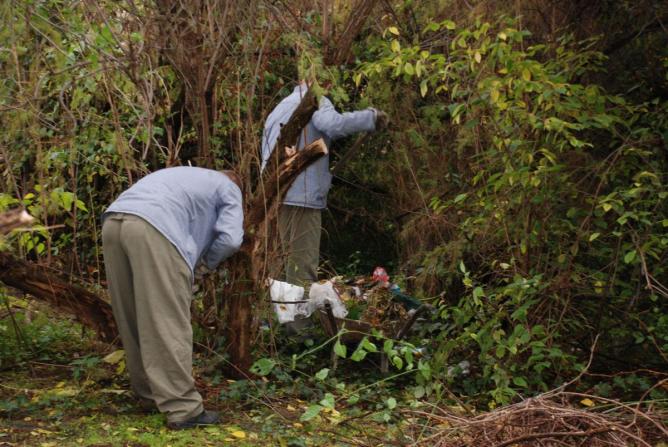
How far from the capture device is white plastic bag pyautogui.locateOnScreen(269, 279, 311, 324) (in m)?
6.71

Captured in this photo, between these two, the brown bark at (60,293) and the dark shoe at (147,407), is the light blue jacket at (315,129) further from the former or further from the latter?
the dark shoe at (147,407)

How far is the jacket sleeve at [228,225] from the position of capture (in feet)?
18.1

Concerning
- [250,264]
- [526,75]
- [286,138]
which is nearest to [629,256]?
[526,75]

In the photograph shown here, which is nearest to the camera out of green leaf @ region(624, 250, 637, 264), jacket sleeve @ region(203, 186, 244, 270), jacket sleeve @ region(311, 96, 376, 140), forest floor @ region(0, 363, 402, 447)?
forest floor @ region(0, 363, 402, 447)

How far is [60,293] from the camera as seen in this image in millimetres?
6316

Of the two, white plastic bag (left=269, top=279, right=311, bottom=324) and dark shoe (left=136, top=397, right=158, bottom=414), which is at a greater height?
white plastic bag (left=269, top=279, right=311, bottom=324)

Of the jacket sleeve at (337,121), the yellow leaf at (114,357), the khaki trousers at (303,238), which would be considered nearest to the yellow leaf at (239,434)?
the yellow leaf at (114,357)

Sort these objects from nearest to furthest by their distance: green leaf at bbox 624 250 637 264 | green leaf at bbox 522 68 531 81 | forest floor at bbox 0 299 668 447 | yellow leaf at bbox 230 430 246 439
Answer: forest floor at bbox 0 299 668 447
yellow leaf at bbox 230 430 246 439
green leaf at bbox 624 250 637 264
green leaf at bbox 522 68 531 81

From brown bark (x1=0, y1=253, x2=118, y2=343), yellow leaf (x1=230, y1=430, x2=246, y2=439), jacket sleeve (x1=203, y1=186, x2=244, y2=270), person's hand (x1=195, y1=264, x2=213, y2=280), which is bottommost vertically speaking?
yellow leaf (x1=230, y1=430, x2=246, y2=439)

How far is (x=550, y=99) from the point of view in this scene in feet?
19.9

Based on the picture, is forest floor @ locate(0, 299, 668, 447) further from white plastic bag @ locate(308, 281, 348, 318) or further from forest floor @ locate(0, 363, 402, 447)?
white plastic bag @ locate(308, 281, 348, 318)

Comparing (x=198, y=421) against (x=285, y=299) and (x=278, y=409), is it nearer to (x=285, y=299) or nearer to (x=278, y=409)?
(x=278, y=409)

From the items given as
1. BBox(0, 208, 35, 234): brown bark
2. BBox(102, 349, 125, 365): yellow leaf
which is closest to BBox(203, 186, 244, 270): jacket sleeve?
BBox(102, 349, 125, 365): yellow leaf

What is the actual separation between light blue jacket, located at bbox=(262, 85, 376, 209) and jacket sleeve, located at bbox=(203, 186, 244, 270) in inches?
38.7
